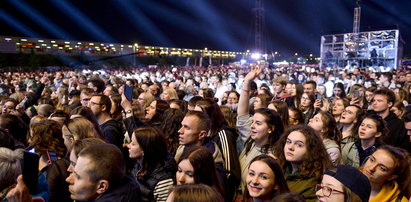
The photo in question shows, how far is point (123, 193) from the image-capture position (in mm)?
2201

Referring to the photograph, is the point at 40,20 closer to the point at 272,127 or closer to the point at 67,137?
the point at 67,137

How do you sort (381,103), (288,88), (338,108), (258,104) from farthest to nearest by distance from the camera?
(288,88), (338,108), (258,104), (381,103)

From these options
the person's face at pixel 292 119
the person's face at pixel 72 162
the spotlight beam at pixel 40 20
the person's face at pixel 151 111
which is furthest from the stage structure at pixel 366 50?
the spotlight beam at pixel 40 20

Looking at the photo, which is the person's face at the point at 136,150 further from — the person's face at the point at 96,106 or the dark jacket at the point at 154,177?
the person's face at the point at 96,106

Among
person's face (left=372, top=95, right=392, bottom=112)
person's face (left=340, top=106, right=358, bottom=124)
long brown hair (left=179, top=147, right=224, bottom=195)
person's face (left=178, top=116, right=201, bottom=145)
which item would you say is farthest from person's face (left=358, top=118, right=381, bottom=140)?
long brown hair (left=179, top=147, right=224, bottom=195)

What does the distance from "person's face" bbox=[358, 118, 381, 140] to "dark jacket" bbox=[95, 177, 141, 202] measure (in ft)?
9.96

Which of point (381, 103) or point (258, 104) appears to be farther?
point (258, 104)

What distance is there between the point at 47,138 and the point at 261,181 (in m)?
2.17

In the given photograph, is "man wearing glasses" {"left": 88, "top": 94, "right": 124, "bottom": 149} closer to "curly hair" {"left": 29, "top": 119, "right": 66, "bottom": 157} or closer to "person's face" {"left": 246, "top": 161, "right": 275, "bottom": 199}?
"curly hair" {"left": 29, "top": 119, "right": 66, "bottom": 157}

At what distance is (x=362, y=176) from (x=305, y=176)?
2.60ft

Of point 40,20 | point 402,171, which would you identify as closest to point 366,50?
point 402,171

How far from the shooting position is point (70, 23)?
70125 millimetres

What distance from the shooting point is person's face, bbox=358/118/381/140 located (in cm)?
416

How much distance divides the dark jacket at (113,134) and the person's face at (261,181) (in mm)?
2171
